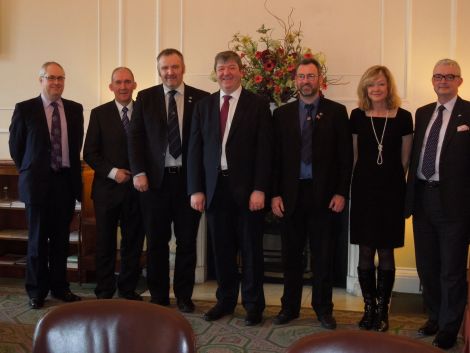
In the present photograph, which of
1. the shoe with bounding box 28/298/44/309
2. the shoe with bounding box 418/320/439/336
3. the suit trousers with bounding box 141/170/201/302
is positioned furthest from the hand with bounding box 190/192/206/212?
the shoe with bounding box 418/320/439/336

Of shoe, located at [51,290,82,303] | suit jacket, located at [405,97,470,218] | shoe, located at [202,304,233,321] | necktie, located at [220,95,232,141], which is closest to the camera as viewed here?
suit jacket, located at [405,97,470,218]

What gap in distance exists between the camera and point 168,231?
12.2ft

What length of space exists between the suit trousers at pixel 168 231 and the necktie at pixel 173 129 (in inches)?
5.9

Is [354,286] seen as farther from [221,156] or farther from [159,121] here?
[159,121]

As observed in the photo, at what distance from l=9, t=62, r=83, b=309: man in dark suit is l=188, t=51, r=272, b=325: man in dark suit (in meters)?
1.02

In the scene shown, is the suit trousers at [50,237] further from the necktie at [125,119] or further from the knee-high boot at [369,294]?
the knee-high boot at [369,294]

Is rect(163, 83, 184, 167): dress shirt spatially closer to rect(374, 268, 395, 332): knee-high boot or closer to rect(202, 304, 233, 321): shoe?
rect(202, 304, 233, 321): shoe

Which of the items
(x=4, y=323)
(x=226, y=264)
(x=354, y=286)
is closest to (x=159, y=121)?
(x=226, y=264)

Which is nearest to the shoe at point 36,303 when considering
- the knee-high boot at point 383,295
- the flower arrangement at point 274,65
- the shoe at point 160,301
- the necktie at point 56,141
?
the shoe at point 160,301

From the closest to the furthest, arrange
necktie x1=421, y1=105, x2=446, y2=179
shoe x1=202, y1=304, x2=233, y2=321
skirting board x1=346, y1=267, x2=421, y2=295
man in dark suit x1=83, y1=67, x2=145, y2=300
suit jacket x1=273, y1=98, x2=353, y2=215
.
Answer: necktie x1=421, y1=105, x2=446, y2=179 < suit jacket x1=273, y1=98, x2=353, y2=215 < shoe x1=202, y1=304, x2=233, y2=321 < man in dark suit x1=83, y1=67, x2=145, y2=300 < skirting board x1=346, y1=267, x2=421, y2=295

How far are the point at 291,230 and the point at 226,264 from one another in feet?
1.53

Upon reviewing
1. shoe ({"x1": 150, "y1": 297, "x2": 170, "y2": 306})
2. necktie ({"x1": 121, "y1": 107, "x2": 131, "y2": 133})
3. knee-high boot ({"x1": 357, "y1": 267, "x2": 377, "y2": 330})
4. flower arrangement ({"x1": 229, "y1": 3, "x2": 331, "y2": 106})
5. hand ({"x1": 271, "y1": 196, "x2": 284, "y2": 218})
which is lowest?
shoe ({"x1": 150, "y1": 297, "x2": 170, "y2": 306})

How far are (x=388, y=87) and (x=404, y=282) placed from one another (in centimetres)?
188

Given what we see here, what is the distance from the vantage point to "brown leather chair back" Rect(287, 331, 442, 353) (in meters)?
1.35
